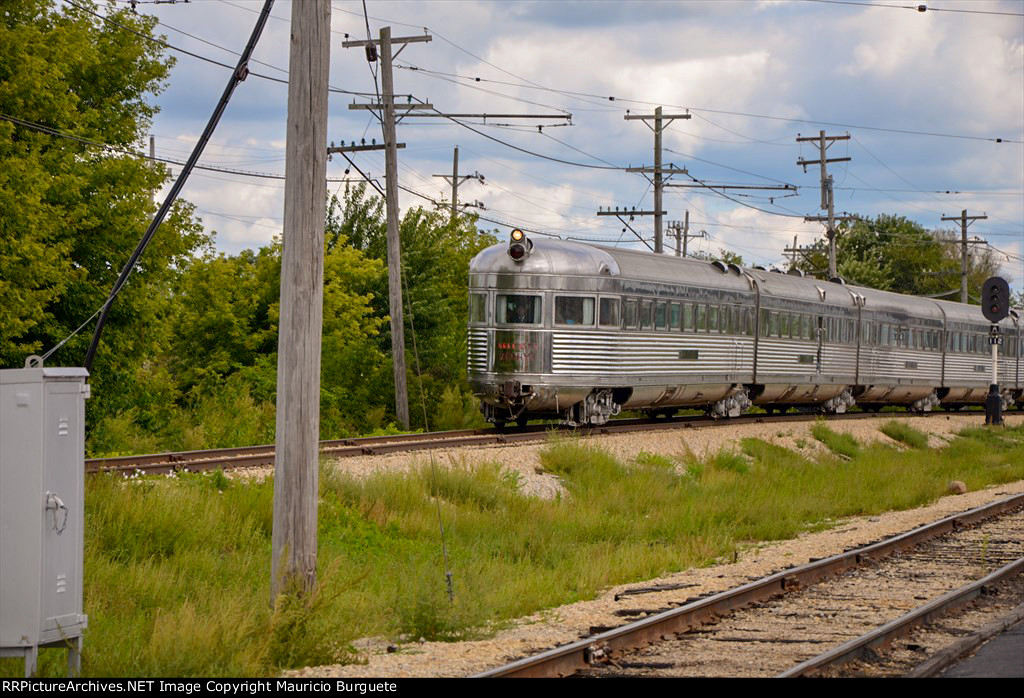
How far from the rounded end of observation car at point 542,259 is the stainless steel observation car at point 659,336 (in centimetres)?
3

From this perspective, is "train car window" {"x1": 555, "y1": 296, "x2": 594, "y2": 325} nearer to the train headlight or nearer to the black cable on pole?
the train headlight

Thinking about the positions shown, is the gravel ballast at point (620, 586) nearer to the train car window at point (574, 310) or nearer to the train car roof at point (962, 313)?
the train car window at point (574, 310)

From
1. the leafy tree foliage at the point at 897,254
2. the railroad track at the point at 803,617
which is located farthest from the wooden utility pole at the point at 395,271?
the leafy tree foliage at the point at 897,254

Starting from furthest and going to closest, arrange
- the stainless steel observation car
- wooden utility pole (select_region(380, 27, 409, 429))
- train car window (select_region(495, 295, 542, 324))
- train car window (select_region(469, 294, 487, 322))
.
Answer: wooden utility pole (select_region(380, 27, 409, 429)), train car window (select_region(469, 294, 487, 322)), the stainless steel observation car, train car window (select_region(495, 295, 542, 324))

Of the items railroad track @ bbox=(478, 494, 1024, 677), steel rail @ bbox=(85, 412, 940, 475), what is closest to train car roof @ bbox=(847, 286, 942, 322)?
steel rail @ bbox=(85, 412, 940, 475)

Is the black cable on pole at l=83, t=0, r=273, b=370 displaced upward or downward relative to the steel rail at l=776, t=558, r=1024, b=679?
upward

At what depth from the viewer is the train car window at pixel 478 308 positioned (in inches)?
940

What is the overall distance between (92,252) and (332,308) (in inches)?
454

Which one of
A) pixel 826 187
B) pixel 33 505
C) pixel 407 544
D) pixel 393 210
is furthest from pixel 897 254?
pixel 33 505

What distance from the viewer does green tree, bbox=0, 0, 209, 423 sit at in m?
21.1

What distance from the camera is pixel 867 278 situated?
92438mm

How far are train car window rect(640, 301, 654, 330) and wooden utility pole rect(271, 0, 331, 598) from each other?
15.7 m

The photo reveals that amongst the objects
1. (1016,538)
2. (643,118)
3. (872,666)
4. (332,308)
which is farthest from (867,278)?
(872,666)

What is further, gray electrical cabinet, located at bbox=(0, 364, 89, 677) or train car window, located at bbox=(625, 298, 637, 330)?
train car window, located at bbox=(625, 298, 637, 330)
